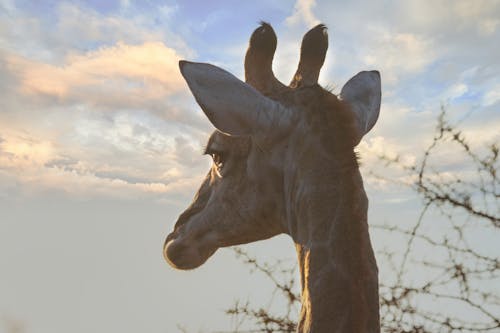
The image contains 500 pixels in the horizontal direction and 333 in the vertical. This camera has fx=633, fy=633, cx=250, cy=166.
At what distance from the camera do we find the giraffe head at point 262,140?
285cm

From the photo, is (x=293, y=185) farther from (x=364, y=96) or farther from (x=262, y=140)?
(x=364, y=96)

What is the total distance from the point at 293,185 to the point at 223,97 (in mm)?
567

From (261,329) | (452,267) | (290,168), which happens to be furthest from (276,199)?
(452,267)

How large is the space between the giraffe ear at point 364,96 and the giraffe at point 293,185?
1 centimetres

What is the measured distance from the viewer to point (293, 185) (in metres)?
3.03

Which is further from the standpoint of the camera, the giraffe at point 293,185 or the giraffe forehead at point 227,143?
the giraffe forehead at point 227,143

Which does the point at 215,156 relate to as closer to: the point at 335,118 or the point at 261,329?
the point at 335,118

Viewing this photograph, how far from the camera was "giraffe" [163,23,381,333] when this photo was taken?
2.72 metres

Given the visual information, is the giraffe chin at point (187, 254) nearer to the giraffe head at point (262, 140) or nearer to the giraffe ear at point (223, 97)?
the giraffe head at point (262, 140)

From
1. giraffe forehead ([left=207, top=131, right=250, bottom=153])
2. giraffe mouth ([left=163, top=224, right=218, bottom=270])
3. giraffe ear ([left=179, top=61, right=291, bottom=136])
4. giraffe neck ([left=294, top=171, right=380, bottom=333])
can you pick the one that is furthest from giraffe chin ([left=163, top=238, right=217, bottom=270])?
giraffe ear ([left=179, top=61, right=291, bottom=136])

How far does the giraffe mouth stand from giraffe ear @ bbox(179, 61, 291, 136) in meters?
1.01

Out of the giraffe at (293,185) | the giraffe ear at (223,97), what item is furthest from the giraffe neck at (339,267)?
the giraffe ear at (223,97)

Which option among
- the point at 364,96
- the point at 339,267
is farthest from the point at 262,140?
the point at 364,96

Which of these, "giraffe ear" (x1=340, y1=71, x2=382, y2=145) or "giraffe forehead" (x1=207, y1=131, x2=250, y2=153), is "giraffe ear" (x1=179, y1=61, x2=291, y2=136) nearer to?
"giraffe forehead" (x1=207, y1=131, x2=250, y2=153)
